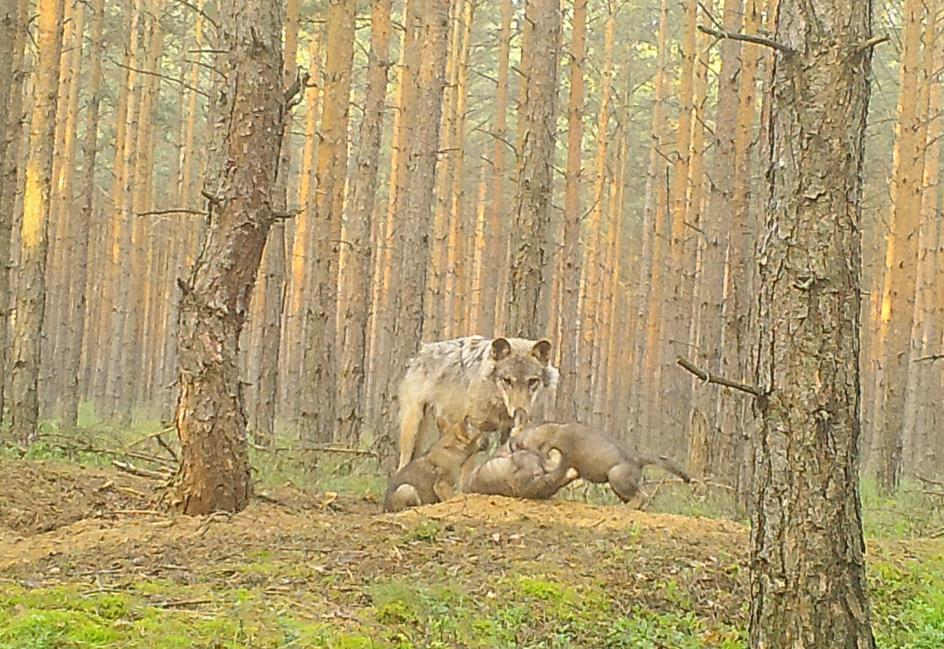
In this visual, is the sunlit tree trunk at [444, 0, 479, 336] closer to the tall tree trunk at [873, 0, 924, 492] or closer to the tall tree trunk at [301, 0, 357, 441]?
the tall tree trunk at [301, 0, 357, 441]

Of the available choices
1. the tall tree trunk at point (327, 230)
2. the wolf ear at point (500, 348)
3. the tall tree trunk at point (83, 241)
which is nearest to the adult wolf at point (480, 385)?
the wolf ear at point (500, 348)

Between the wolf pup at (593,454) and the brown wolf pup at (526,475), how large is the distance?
85mm

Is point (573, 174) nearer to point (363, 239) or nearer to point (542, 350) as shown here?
point (363, 239)

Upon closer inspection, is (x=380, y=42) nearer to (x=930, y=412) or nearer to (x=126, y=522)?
(x=126, y=522)

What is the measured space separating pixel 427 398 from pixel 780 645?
25.1ft

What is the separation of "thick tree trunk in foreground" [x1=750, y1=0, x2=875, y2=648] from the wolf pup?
15.9ft

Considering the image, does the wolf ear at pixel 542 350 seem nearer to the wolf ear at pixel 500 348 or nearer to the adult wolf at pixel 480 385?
the adult wolf at pixel 480 385

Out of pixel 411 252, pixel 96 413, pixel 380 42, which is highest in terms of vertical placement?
pixel 380 42

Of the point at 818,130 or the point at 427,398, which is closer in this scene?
Result: the point at 818,130

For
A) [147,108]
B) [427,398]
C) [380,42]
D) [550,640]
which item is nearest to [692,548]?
[550,640]

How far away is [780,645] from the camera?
18.9 ft

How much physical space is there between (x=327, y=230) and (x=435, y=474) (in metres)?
8.61

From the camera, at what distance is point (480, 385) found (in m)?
12.3

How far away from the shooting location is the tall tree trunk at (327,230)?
61.0 feet
